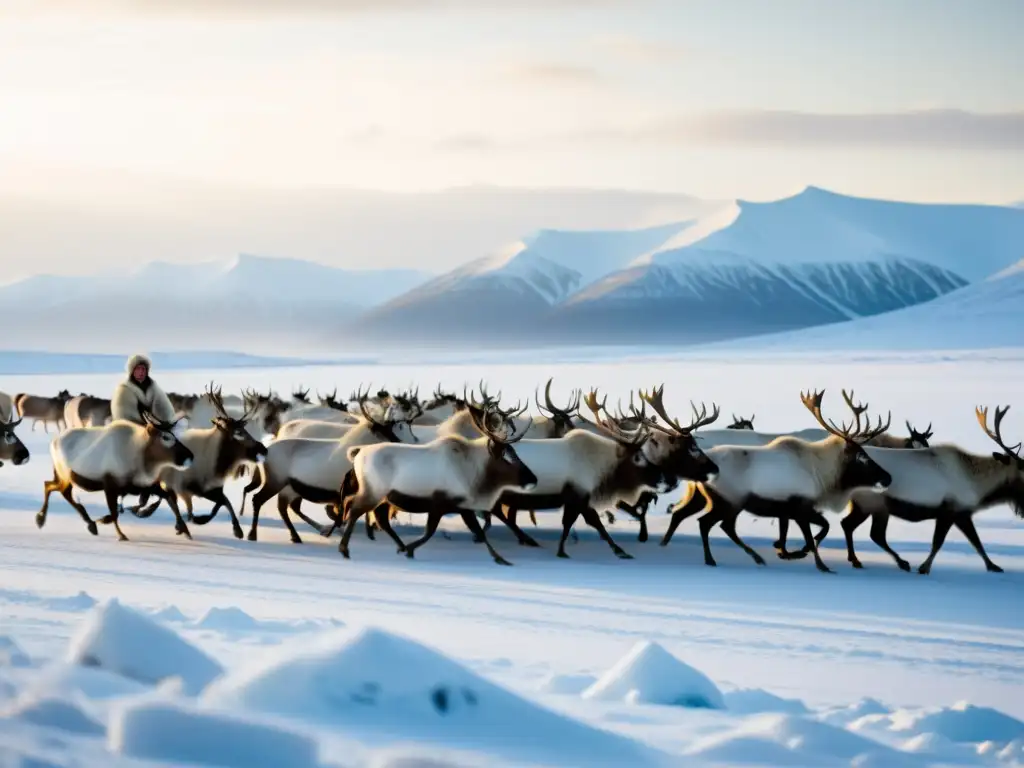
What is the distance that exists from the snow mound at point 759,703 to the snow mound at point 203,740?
2121 millimetres

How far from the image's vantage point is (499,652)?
8188 mm

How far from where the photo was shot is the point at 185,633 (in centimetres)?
833

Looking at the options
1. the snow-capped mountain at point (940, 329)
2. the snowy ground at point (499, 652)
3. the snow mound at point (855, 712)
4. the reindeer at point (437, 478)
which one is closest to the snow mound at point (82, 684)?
the snowy ground at point (499, 652)

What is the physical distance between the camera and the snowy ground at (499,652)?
231 inches

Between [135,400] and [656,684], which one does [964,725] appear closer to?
[656,684]

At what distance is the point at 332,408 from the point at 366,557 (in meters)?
6.50

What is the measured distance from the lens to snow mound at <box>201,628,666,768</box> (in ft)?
19.5

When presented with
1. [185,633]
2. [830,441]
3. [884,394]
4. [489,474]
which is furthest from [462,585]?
[884,394]

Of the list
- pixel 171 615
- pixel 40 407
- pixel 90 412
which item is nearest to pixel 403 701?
pixel 171 615

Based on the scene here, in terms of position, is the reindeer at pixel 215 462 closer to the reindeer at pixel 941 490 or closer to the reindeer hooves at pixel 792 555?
the reindeer hooves at pixel 792 555

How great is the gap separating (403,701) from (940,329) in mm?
99341

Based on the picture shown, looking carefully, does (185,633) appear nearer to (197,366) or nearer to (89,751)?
(89,751)

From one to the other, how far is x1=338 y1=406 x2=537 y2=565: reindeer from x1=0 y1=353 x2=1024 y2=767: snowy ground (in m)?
0.44

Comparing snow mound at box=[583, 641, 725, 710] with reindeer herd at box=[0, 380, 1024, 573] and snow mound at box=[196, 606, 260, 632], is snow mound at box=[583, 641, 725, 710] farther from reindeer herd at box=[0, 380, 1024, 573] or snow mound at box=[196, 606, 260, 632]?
reindeer herd at box=[0, 380, 1024, 573]
